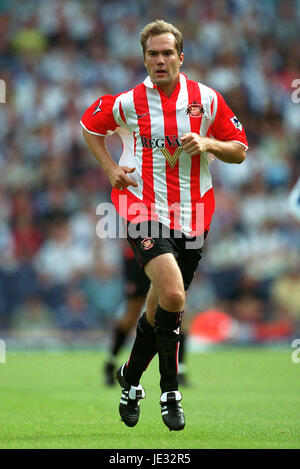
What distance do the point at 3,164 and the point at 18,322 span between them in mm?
3536

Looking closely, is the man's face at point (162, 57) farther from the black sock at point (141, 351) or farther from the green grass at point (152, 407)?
the green grass at point (152, 407)

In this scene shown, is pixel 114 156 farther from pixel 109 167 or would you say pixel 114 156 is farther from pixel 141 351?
pixel 141 351

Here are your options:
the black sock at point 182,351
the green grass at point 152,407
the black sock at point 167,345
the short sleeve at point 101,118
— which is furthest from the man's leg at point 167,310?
the black sock at point 182,351

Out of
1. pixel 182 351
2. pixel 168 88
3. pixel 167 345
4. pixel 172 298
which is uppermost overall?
pixel 168 88

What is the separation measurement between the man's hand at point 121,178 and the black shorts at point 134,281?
3503 millimetres

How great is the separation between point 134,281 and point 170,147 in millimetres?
3684

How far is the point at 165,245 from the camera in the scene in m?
5.31

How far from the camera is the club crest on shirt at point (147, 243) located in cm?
529

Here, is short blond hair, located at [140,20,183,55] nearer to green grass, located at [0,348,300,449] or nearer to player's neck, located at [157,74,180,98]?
player's neck, located at [157,74,180,98]

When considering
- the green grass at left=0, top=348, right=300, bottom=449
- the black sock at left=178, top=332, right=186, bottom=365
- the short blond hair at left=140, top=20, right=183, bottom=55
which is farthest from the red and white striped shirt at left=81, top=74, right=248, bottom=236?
the black sock at left=178, top=332, right=186, bottom=365

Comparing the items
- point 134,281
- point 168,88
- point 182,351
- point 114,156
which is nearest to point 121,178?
point 168,88

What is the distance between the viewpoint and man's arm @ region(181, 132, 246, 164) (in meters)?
5.11

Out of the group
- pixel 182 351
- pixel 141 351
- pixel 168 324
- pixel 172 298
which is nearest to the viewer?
pixel 172 298

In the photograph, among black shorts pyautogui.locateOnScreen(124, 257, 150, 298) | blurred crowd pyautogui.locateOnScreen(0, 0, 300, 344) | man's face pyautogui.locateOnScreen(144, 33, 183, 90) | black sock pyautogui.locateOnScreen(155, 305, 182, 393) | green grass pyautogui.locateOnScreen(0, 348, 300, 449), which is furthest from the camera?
blurred crowd pyautogui.locateOnScreen(0, 0, 300, 344)
